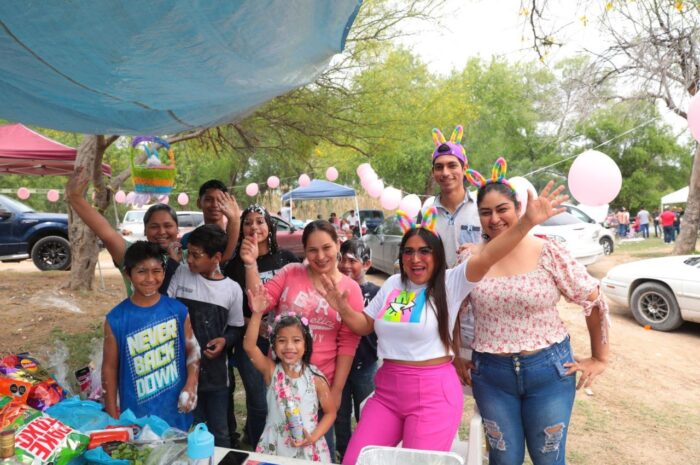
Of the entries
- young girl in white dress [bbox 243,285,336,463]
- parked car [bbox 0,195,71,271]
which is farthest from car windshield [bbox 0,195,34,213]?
young girl in white dress [bbox 243,285,336,463]

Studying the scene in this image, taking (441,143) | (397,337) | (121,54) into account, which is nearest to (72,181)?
(121,54)

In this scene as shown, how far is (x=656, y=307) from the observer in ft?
20.6

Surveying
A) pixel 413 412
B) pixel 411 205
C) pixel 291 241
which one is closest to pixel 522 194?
pixel 413 412

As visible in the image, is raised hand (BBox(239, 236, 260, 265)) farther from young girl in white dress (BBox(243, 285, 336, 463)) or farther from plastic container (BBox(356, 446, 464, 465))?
plastic container (BBox(356, 446, 464, 465))

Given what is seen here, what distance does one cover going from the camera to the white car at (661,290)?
19.1 ft

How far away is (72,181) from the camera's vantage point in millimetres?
2539

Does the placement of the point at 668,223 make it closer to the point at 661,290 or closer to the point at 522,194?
the point at 661,290

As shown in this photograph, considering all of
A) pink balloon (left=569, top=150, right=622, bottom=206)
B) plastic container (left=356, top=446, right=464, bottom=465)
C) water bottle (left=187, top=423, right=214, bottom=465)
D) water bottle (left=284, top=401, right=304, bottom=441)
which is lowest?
water bottle (left=284, top=401, right=304, bottom=441)

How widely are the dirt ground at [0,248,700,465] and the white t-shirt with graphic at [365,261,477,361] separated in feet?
6.61

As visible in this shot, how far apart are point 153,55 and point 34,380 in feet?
4.49

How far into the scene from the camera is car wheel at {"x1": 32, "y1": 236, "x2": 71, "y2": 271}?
33.1 feet

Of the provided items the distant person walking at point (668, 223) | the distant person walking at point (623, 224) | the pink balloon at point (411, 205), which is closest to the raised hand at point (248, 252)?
the pink balloon at point (411, 205)

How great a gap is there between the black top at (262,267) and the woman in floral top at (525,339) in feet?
4.09

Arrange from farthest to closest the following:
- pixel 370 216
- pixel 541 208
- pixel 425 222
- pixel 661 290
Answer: pixel 370 216 → pixel 661 290 → pixel 425 222 → pixel 541 208
